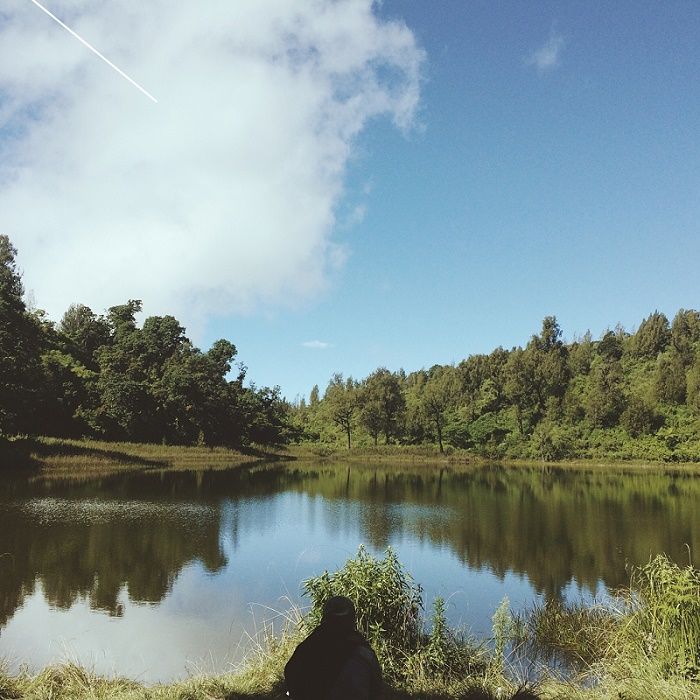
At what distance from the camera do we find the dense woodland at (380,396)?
60.7 m

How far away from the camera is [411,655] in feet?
28.2

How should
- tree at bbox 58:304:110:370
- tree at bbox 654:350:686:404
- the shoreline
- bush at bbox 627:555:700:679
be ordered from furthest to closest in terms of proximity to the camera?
tree at bbox 654:350:686:404 < tree at bbox 58:304:110:370 < the shoreline < bush at bbox 627:555:700:679

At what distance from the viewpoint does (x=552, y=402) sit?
91.1m

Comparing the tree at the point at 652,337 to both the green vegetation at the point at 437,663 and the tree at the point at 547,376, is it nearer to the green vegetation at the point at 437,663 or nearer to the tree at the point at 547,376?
the tree at the point at 547,376

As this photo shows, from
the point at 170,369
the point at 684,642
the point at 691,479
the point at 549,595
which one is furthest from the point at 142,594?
the point at 170,369

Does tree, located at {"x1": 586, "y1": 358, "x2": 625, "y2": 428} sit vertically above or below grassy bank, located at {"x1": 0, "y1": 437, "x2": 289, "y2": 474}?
above

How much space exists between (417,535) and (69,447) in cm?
3672

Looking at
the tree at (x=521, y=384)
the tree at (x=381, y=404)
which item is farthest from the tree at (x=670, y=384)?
the tree at (x=381, y=404)

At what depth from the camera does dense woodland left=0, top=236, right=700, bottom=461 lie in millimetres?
60688

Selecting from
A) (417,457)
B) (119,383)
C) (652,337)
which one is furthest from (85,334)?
(652,337)

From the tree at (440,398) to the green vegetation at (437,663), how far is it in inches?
3084

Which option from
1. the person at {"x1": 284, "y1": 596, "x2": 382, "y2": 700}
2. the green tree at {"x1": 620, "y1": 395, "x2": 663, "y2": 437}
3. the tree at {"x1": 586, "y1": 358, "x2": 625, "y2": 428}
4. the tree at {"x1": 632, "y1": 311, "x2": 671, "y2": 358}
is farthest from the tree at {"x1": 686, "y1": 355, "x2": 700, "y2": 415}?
the person at {"x1": 284, "y1": 596, "x2": 382, "y2": 700}

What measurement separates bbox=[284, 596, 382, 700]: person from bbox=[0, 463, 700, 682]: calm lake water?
256 inches

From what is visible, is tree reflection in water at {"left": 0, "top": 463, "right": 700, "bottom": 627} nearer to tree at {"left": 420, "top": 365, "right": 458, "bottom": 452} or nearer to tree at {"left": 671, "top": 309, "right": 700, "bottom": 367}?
tree at {"left": 420, "top": 365, "right": 458, "bottom": 452}
